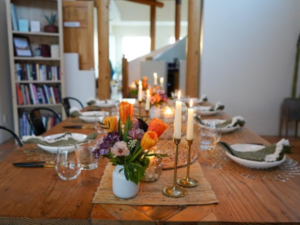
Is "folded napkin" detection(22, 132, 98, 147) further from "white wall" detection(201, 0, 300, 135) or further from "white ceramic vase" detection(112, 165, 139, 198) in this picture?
"white wall" detection(201, 0, 300, 135)

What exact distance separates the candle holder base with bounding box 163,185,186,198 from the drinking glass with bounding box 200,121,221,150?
0.56 metres

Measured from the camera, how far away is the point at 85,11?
4.20 metres

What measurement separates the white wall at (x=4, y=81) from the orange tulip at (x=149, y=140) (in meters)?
3.55

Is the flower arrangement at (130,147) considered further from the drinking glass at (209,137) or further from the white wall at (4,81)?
the white wall at (4,81)

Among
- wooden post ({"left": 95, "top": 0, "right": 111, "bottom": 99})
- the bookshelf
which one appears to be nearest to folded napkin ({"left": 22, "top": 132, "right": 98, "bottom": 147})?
the bookshelf

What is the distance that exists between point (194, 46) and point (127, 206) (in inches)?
152

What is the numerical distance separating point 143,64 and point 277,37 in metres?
3.36

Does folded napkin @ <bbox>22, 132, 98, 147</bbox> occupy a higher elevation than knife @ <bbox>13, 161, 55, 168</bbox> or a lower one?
higher

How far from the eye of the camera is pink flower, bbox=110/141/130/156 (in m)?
0.82

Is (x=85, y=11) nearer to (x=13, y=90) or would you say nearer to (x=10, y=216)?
(x=13, y=90)

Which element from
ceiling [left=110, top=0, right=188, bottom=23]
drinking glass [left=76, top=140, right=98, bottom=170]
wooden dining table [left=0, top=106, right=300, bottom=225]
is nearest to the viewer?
wooden dining table [left=0, top=106, right=300, bottom=225]

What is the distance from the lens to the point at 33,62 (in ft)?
13.3

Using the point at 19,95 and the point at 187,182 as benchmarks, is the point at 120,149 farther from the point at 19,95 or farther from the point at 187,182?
the point at 19,95

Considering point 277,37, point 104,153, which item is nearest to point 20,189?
point 104,153
